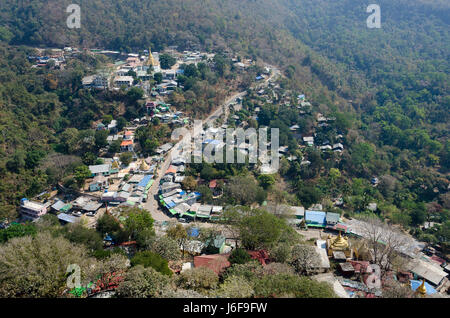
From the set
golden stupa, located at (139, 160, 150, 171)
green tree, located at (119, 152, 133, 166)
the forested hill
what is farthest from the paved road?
the forested hill

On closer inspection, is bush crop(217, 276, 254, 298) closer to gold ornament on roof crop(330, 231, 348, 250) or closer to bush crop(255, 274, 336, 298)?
bush crop(255, 274, 336, 298)

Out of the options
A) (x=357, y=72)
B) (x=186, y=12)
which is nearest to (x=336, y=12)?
(x=357, y=72)

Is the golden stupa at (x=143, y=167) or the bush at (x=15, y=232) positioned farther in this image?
the golden stupa at (x=143, y=167)

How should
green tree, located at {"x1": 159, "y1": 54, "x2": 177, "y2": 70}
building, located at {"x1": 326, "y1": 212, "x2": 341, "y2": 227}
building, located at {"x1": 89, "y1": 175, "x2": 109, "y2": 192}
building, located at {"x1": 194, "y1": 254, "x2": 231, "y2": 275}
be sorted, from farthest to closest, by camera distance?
green tree, located at {"x1": 159, "y1": 54, "x2": 177, "y2": 70}, building, located at {"x1": 89, "y1": 175, "x2": 109, "y2": 192}, building, located at {"x1": 326, "y1": 212, "x2": 341, "y2": 227}, building, located at {"x1": 194, "y1": 254, "x2": 231, "y2": 275}

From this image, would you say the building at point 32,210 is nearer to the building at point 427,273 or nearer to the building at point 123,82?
the building at point 123,82

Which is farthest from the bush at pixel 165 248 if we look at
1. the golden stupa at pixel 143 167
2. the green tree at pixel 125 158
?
the green tree at pixel 125 158
